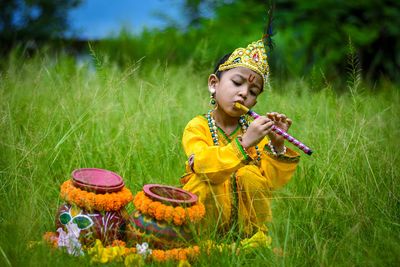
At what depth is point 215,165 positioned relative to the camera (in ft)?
7.91

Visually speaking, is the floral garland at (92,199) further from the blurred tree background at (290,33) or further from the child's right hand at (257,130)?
the blurred tree background at (290,33)

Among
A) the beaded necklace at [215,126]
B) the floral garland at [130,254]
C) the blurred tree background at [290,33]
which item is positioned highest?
the blurred tree background at [290,33]

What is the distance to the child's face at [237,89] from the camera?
8.56ft

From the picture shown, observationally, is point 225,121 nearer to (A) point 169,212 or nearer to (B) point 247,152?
(B) point 247,152

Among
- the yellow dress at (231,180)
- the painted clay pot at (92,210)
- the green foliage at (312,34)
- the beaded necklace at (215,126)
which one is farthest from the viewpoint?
the green foliage at (312,34)

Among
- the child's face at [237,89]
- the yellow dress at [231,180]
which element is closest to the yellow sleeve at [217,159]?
the yellow dress at [231,180]

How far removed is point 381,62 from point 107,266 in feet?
21.8

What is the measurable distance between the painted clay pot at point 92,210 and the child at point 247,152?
1.26 ft

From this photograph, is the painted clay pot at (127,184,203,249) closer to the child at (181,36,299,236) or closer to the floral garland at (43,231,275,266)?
the floral garland at (43,231,275,266)

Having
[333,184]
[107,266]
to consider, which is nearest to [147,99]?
[333,184]

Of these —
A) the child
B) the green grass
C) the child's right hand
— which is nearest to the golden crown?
the child

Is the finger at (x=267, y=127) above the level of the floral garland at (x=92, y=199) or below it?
above

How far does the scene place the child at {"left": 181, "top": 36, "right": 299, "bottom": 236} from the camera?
2562mm

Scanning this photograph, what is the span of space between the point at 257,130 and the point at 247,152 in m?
0.17
